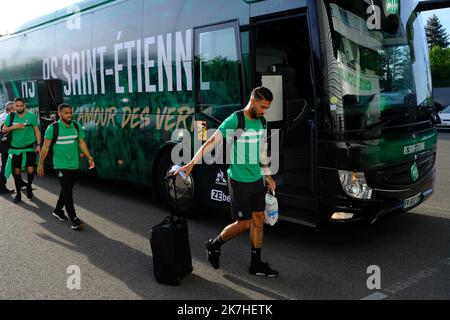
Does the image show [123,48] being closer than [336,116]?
No

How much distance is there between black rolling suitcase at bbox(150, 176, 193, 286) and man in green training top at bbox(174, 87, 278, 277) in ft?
1.62

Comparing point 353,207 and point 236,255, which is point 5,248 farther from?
point 353,207

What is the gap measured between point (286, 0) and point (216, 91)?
1.42 metres

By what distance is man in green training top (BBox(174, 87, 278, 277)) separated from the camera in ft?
13.9

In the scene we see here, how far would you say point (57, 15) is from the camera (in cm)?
926

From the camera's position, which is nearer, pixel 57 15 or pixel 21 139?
pixel 21 139

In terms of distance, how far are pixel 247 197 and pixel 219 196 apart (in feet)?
5.07

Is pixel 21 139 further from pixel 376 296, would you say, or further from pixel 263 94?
pixel 376 296

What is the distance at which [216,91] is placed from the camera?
577 cm

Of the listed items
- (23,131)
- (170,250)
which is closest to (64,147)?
(23,131)

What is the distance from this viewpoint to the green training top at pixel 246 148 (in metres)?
4.26

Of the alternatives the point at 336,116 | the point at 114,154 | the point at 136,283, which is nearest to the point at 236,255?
the point at 136,283

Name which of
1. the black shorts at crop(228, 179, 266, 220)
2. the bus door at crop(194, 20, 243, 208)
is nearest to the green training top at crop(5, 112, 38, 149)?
the bus door at crop(194, 20, 243, 208)
